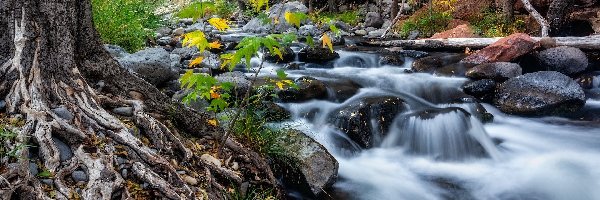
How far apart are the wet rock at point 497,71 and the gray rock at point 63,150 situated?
8.25m

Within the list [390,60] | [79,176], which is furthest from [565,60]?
[79,176]

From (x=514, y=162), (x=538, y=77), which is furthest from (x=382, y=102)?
(x=538, y=77)

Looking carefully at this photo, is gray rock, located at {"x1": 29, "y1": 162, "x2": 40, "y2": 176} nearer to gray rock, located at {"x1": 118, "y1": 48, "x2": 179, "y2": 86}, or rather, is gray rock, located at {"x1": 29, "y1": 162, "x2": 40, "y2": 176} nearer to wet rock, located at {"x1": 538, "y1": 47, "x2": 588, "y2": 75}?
gray rock, located at {"x1": 118, "y1": 48, "x2": 179, "y2": 86}

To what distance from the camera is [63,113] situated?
9.71 ft

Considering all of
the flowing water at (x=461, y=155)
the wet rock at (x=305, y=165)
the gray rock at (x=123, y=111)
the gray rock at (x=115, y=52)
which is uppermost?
the gray rock at (x=115, y=52)

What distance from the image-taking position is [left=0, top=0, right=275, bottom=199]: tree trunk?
2.56 metres

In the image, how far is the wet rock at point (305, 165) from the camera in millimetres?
4398

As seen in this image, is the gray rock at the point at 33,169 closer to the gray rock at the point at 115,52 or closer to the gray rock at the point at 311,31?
the gray rock at the point at 115,52

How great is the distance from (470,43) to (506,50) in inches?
73.5

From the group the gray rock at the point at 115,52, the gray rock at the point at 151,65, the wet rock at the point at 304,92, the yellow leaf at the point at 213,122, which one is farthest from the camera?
the wet rock at the point at 304,92

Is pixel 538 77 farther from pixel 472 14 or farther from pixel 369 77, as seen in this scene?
pixel 472 14

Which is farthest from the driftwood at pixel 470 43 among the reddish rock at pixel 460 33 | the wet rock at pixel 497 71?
the wet rock at pixel 497 71

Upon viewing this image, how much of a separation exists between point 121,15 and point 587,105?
8.88 metres

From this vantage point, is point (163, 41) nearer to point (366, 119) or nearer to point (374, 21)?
point (366, 119)
